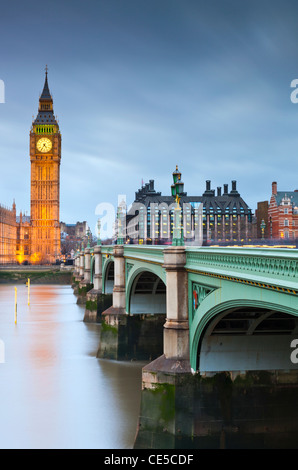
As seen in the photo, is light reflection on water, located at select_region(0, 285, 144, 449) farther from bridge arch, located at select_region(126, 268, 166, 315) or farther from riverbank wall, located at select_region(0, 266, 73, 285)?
riverbank wall, located at select_region(0, 266, 73, 285)

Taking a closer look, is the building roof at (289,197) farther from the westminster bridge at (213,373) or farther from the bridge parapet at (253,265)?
the bridge parapet at (253,265)

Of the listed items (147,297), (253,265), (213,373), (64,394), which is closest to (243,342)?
(213,373)

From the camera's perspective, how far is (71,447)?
78.7 ft

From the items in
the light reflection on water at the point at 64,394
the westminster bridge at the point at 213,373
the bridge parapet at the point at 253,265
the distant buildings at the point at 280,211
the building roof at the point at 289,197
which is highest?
the building roof at the point at 289,197

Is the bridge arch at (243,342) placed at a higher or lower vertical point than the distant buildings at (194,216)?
lower

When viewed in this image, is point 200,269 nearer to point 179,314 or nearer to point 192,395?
point 179,314

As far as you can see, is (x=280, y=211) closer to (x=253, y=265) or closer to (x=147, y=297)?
(x=147, y=297)

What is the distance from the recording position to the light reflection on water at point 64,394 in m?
25.0

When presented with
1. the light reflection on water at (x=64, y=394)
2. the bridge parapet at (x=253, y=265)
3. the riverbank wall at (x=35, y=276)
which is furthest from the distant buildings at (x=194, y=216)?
the bridge parapet at (x=253, y=265)

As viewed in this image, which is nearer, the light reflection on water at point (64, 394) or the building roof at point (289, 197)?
the light reflection on water at point (64, 394)

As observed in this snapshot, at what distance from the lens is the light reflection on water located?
82.2ft

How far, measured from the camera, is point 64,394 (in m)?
32.0
